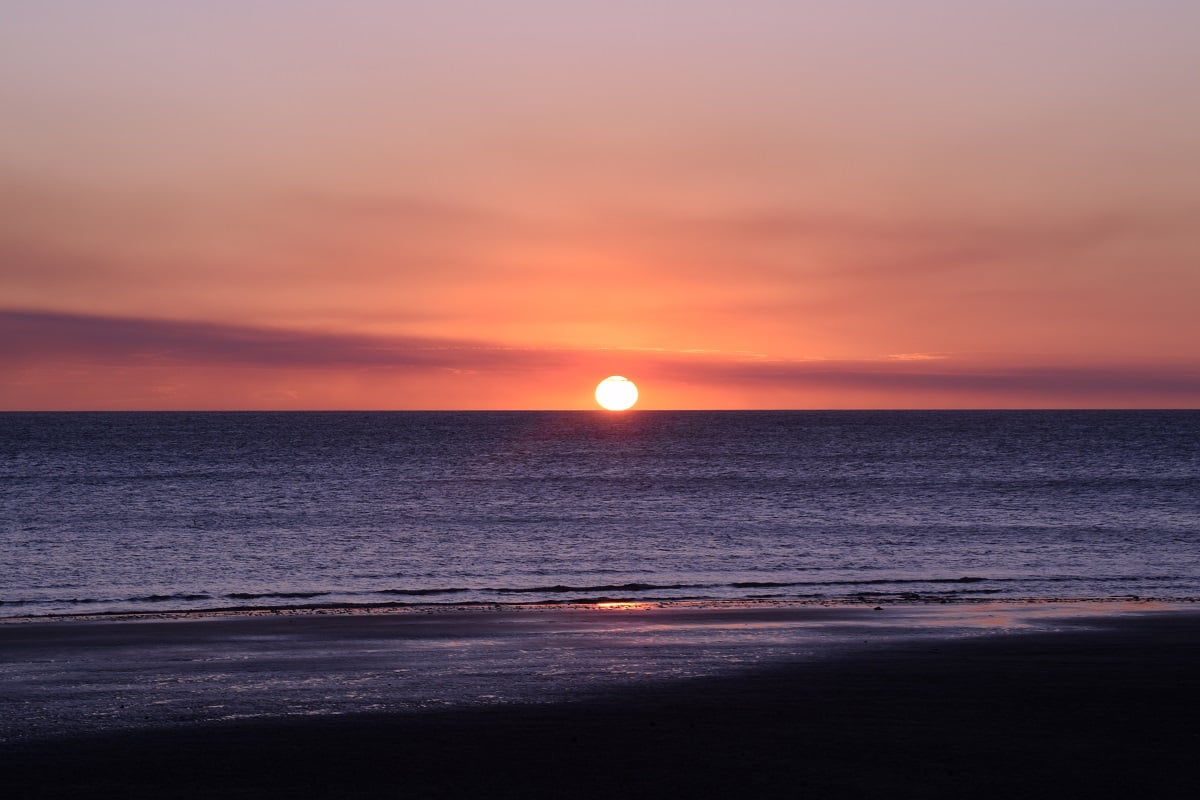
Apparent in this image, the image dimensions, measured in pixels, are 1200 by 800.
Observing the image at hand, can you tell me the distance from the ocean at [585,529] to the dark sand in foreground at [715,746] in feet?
45.4

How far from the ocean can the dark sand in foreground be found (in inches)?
544

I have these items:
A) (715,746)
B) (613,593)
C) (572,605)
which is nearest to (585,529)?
(613,593)

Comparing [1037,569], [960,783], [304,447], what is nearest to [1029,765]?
[960,783]

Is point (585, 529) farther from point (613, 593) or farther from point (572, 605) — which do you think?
point (572, 605)

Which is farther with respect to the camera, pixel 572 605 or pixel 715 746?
pixel 572 605

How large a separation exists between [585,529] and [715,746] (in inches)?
1538

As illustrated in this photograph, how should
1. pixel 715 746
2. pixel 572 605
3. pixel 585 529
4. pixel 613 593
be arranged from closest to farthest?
pixel 715 746
pixel 572 605
pixel 613 593
pixel 585 529

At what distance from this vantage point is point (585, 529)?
172 feet

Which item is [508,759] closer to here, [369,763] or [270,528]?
[369,763]

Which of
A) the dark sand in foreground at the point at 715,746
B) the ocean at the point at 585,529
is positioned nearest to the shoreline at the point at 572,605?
the ocean at the point at 585,529

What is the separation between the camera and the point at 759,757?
Result: 12.9 m

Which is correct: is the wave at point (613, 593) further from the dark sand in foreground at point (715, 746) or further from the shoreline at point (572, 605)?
the dark sand in foreground at point (715, 746)

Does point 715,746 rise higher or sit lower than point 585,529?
higher

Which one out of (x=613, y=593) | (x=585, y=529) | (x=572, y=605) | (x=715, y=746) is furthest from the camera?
(x=585, y=529)
